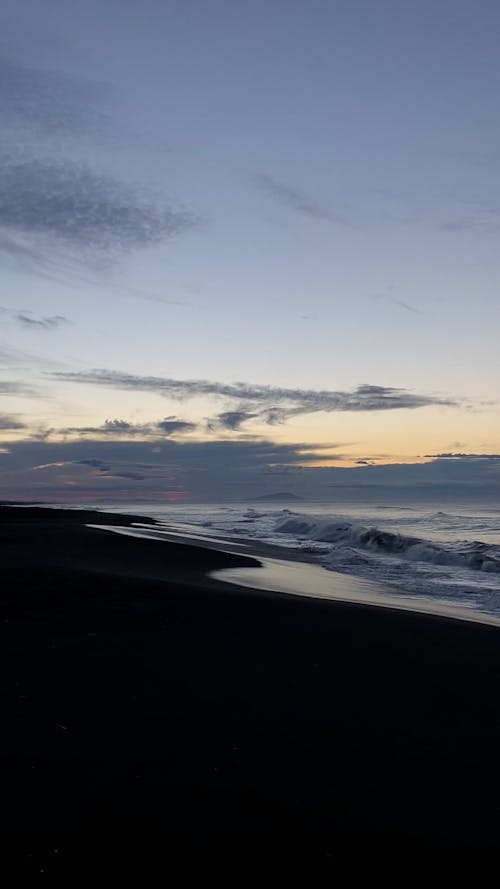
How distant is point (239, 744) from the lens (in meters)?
4.62

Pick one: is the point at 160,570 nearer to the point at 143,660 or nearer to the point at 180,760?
the point at 143,660

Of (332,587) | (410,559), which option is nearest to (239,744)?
(332,587)

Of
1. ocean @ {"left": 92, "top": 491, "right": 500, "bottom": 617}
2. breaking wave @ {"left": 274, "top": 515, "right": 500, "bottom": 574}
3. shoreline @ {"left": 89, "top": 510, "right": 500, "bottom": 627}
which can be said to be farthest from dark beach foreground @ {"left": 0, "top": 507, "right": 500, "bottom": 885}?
breaking wave @ {"left": 274, "top": 515, "right": 500, "bottom": 574}

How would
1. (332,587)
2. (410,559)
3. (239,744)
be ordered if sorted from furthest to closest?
(410,559) < (332,587) < (239,744)

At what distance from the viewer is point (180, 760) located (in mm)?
4305

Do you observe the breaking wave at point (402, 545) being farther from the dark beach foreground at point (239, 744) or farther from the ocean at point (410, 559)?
the dark beach foreground at point (239, 744)

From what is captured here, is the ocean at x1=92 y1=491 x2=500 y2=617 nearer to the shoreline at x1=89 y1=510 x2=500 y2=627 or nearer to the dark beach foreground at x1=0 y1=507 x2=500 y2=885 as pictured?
the shoreline at x1=89 y1=510 x2=500 y2=627

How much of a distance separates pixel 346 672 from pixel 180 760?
9.17 feet

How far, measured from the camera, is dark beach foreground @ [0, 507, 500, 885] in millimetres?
3396

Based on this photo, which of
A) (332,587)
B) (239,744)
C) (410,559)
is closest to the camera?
(239,744)

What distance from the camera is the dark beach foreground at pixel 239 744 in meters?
3.40

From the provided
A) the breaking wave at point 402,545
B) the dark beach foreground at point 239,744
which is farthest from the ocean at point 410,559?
the dark beach foreground at point 239,744

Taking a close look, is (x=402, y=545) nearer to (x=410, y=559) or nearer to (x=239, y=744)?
(x=410, y=559)

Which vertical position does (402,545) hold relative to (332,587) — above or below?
above
